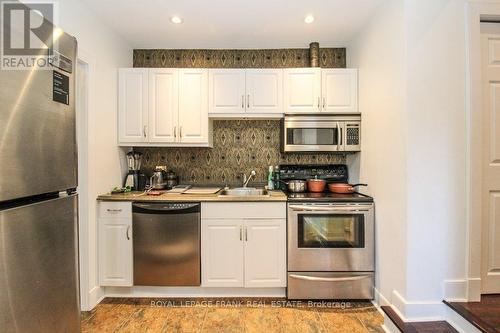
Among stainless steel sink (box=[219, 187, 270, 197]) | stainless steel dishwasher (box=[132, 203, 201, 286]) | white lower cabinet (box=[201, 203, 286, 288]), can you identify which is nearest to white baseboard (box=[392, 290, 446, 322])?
white lower cabinet (box=[201, 203, 286, 288])

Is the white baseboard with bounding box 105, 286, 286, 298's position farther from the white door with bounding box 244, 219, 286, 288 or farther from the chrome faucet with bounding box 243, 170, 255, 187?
the chrome faucet with bounding box 243, 170, 255, 187

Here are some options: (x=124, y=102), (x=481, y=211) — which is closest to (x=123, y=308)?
(x=124, y=102)

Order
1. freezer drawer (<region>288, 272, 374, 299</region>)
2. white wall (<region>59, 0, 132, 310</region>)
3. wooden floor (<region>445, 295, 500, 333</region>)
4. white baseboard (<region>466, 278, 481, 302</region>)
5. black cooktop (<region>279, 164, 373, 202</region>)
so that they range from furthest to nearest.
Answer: black cooktop (<region>279, 164, 373, 202</region>) < freezer drawer (<region>288, 272, 374, 299</region>) < white wall (<region>59, 0, 132, 310</region>) < white baseboard (<region>466, 278, 481, 302</region>) < wooden floor (<region>445, 295, 500, 333</region>)

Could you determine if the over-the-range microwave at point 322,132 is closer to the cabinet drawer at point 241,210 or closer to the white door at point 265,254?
the cabinet drawer at point 241,210

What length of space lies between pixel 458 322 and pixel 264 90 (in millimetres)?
2475

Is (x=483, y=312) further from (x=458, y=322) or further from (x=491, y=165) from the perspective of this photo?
(x=491, y=165)

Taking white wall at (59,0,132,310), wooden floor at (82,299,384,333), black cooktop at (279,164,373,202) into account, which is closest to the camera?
wooden floor at (82,299,384,333)

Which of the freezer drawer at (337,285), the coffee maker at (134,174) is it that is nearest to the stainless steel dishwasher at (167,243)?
the coffee maker at (134,174)

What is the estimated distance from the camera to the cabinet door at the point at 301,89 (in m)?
2.71

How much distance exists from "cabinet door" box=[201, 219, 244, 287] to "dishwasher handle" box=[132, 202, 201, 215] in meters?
0.16

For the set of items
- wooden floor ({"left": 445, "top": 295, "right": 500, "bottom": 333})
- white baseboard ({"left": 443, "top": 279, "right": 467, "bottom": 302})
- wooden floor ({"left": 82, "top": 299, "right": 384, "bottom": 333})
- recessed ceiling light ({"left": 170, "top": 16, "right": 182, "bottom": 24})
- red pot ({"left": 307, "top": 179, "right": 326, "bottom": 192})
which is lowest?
wooden floor ({"left": 82, "top": 299, "right": 384, "bottom": 333})

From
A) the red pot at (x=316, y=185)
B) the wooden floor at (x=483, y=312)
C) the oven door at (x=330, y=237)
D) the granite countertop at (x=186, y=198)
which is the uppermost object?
the red pot at (x=316, y=185)

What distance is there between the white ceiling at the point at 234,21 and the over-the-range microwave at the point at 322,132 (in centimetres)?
88

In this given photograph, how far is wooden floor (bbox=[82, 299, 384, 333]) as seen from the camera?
1997 millimetres
